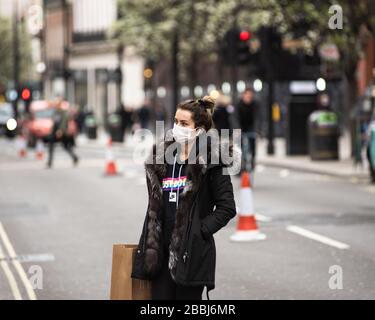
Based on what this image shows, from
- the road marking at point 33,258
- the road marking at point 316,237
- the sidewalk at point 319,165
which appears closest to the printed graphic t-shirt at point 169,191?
the road marking at point 33,258

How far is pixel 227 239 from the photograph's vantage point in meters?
13.5

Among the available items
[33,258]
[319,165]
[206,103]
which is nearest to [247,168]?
[319,165]

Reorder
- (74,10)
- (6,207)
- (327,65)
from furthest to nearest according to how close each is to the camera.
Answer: (74,10) → (327,65) → (6,207)

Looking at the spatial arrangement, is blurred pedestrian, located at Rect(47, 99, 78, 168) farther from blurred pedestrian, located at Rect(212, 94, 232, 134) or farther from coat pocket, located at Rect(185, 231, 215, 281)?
coat pocket, located at Rect(185, 231, 215, 281)

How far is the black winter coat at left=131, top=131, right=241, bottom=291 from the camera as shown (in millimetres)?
6223

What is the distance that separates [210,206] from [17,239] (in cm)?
761

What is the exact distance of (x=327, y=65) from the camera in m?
31.9

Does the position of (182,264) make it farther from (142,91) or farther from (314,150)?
(142,91)

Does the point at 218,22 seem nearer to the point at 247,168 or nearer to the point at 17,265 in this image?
the point at 247,168

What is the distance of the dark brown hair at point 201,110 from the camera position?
6.36 meters

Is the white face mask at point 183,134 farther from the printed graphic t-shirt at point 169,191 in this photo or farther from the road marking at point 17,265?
the road marking at point 17,265

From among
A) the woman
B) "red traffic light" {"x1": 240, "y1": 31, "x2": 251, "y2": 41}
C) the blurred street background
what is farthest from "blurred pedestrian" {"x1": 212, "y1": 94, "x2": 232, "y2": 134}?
the woman
